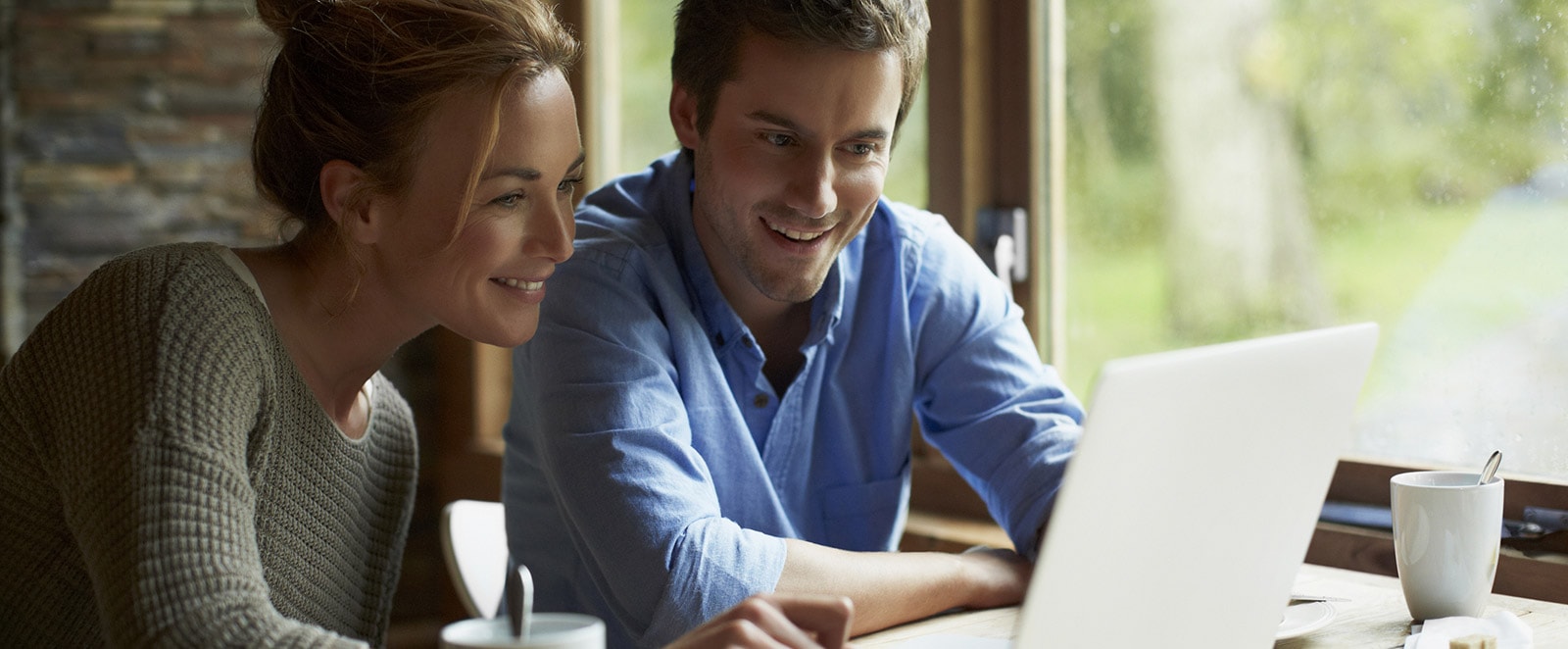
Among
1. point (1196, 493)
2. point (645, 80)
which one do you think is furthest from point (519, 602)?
point (645, 80)

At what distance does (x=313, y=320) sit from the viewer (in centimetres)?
135

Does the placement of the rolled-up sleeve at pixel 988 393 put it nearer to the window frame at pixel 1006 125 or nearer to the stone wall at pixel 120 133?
the window frame at pixel 1006 125

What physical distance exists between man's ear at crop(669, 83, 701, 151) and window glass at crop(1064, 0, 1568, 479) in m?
0.78

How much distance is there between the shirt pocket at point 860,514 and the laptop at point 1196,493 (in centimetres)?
62

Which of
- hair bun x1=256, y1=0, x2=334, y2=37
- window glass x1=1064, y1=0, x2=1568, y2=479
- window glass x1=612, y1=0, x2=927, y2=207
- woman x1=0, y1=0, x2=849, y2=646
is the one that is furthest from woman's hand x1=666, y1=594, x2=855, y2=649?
window glass x1=612, y1=0, x2=927, y2=207

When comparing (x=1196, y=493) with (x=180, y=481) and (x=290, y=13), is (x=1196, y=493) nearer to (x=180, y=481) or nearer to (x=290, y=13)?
(x=180, y=481)

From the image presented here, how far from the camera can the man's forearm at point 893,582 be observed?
50.5 inches

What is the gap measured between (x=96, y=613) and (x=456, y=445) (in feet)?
6.80

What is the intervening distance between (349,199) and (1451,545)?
1.01 m

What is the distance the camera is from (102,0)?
122 inches

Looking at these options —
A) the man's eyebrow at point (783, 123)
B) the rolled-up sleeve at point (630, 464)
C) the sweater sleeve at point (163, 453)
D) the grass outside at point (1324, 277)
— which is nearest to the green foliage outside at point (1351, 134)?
the grass outside at point (1324, 277)

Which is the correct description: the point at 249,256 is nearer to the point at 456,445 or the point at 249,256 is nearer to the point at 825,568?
the point at 825,568

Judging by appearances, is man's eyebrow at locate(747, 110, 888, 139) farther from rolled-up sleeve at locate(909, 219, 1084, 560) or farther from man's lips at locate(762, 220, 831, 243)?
rolled-up sleeve at locate(909, 219, 1084, 560)

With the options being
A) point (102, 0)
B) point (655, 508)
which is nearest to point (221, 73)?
point (102, 0)
